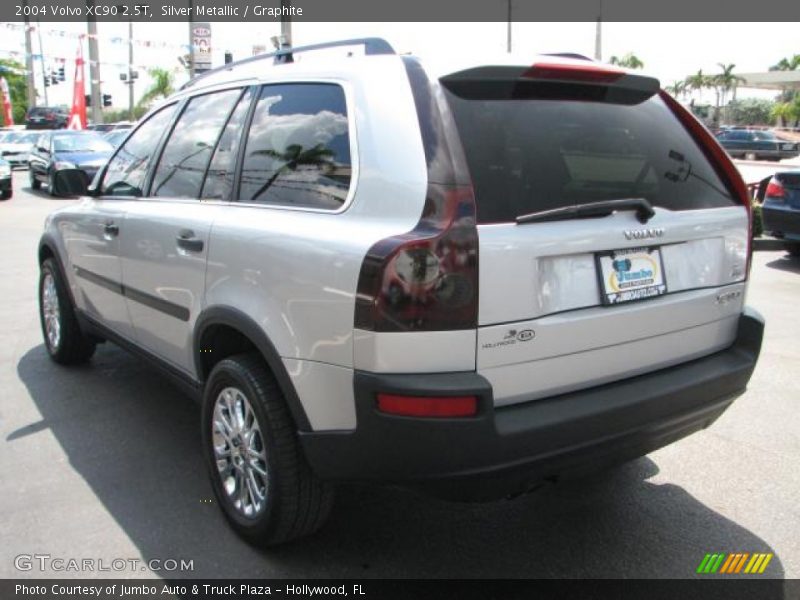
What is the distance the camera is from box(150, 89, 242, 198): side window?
10.6 ft

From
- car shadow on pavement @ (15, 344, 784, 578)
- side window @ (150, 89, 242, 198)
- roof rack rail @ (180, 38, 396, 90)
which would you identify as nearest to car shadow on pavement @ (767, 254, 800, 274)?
car shadow on pavement @ (15, 344, 784, 578)

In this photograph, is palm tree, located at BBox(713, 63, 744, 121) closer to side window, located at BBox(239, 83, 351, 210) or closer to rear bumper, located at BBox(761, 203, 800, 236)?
rear bumper, located at BBox(761, 203, 800, 236)

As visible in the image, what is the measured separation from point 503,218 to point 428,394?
1.97ft

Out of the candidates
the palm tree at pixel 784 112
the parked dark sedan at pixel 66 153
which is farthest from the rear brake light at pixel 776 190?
the palm tree at pixel 784 112

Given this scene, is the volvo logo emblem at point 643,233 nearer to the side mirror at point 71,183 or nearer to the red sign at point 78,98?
the side mirror at point 71,183

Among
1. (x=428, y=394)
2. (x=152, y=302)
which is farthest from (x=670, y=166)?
(x=152, y=302)

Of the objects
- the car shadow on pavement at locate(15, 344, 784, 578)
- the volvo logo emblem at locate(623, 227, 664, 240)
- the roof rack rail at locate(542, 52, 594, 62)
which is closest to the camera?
the volvo logo emblem at locate(623, 227, 664, 240)

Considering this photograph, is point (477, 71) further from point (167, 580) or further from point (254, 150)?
point (167, 580)

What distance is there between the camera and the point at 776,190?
899cm

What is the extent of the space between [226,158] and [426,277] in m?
1.37

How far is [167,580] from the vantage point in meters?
2.67

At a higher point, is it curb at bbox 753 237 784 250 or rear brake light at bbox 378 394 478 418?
rear brake light at bbox 378 394 478 418

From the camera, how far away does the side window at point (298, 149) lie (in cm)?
250

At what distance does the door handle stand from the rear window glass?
128 cm
